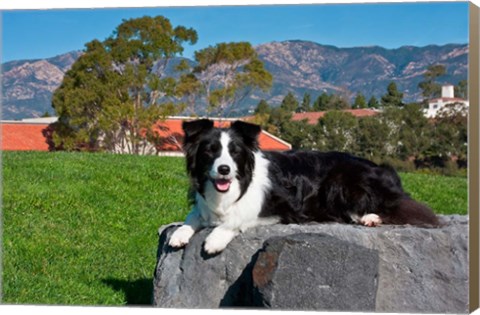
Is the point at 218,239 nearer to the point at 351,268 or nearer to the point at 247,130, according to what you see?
the point at 247,130

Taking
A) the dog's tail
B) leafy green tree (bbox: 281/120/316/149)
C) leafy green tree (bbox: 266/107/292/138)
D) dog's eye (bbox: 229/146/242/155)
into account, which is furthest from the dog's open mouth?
leafy green tree (bbox: 266/107/292/138)

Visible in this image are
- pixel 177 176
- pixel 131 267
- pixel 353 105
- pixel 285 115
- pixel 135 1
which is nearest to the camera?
pixel 135 1

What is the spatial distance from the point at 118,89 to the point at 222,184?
17.1 m

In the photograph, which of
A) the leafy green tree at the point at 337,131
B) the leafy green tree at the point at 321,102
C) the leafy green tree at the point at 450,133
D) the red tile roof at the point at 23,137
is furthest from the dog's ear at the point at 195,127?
the leafy green tree at the point at 321,102

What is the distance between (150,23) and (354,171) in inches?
630

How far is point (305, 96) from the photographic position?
1694 centimetres

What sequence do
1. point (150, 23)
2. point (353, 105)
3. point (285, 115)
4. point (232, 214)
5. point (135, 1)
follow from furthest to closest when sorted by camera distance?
point (150, 23) → point (353, 105) → point (285, 115) → point (135, 1) → point (232, 214)

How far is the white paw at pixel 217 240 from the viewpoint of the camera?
420 centimetres

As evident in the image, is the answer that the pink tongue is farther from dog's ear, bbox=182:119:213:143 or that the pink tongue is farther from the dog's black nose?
dog's ear, bbox=182:119:213:143

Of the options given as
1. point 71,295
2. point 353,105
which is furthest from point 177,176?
point 353,105

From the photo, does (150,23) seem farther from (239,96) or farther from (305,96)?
(305,96)

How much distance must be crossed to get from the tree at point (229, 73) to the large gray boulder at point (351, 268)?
13555mm

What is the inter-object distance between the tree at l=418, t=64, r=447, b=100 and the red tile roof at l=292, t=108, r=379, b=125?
4.17 m

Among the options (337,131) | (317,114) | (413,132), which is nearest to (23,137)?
(317,114)
